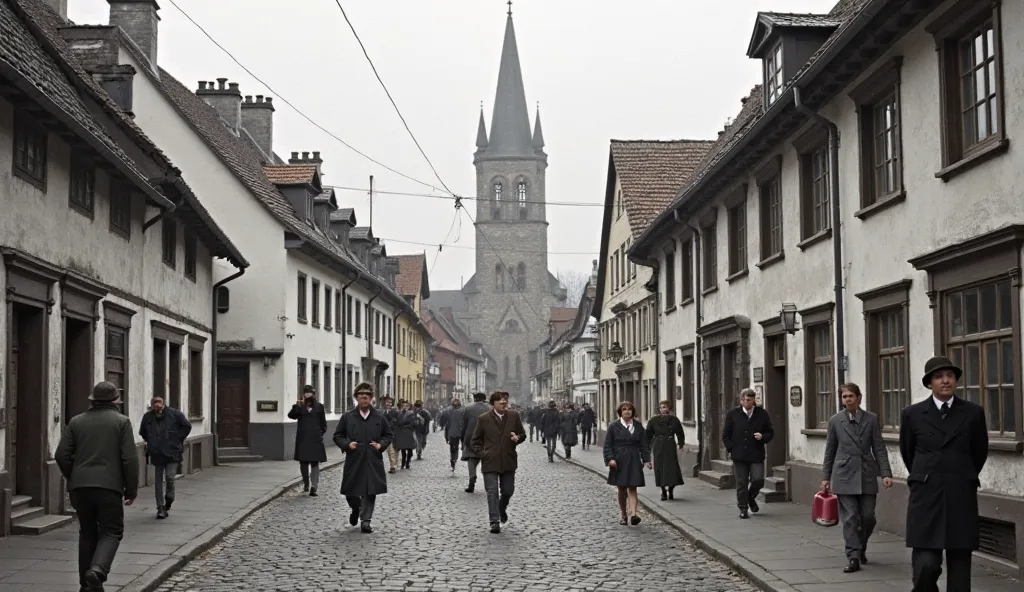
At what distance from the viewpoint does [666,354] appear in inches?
1220

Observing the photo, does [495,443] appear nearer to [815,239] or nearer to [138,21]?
[815,239]

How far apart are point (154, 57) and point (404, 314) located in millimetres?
29710

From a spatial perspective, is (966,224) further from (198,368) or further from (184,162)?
(184,162)

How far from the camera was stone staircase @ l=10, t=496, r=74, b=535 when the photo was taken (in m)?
14.2

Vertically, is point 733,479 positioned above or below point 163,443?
below

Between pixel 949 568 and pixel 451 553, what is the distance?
18.8 feet

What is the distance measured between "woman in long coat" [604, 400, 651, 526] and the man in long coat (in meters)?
2.79

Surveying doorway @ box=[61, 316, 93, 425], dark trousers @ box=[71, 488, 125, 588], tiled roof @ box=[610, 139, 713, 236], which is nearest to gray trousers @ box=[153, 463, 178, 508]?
doorway @ box=[61, 316, 93, 425]

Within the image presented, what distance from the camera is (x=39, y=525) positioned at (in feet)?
47.3

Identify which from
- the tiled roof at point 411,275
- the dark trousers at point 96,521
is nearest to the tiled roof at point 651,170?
the dark trousers at point 96,521

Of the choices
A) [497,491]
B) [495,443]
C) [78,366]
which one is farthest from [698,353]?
[78,366]

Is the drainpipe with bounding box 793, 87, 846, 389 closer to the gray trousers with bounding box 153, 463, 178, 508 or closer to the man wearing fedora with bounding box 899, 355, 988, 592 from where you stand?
the man wearing fedora with bounding box 899, 355, 988, 592

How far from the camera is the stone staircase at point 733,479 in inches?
762

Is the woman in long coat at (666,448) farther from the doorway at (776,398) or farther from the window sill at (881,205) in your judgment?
the window sill at (881,205)
